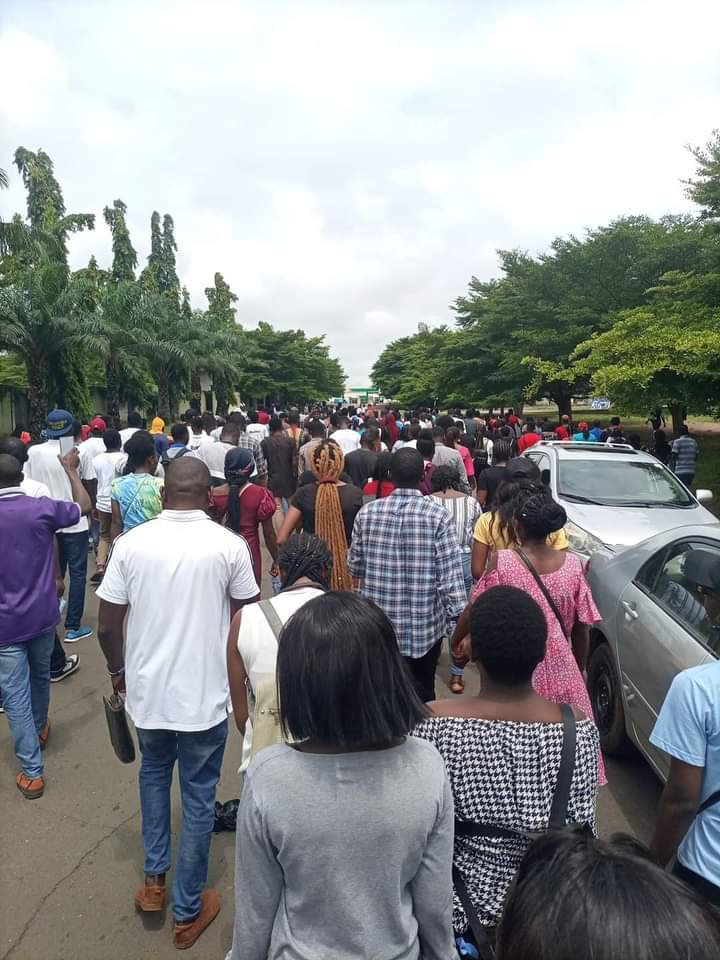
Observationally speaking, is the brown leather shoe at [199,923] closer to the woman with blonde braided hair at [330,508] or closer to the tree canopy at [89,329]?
the woman with blonde braided hair at [330,508]

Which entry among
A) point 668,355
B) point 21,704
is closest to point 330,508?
point 21,704

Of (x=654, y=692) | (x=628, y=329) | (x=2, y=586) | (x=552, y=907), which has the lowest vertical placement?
(x=654, y=692)

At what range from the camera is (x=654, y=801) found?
358 cm

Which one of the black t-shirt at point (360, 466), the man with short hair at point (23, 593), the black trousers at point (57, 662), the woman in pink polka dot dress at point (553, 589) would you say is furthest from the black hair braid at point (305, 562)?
the black t-shirt at point (360, 466)

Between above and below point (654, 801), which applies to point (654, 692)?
above

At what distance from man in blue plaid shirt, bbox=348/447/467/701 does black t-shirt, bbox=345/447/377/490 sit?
3850mm

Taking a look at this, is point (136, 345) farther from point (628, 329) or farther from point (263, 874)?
point (263, 874)

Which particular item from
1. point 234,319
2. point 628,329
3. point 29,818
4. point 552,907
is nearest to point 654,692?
point 552,907

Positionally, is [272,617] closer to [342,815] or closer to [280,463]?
[342,815]

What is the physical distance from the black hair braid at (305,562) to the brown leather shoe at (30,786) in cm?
219

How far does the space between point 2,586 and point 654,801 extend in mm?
3708

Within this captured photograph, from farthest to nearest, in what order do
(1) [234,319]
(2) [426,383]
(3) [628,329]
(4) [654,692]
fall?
(1) [234,319] < (2) [426,383] < (3) [628,329] < (4) [654,692]

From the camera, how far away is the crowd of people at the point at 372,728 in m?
1.34

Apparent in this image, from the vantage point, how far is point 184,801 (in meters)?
2.71
